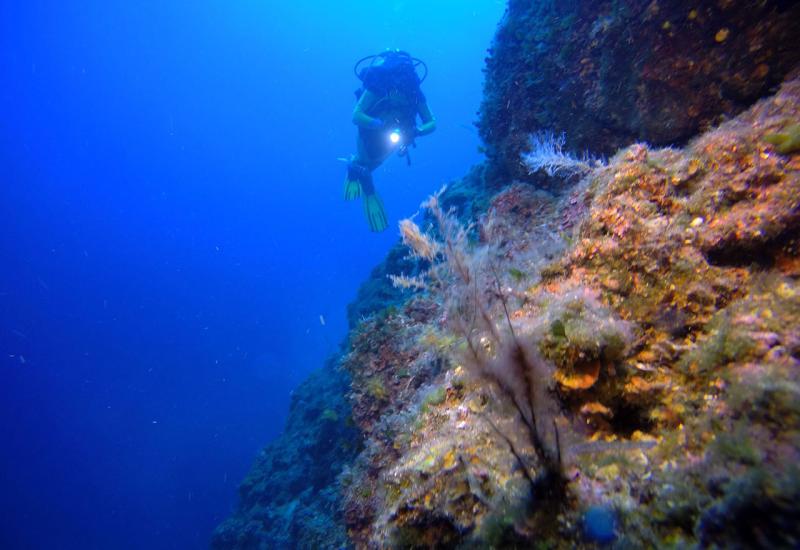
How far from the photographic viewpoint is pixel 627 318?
218 cm

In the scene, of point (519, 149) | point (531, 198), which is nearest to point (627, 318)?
point (531, 198)

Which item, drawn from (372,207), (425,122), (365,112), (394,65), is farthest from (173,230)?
(425,122)

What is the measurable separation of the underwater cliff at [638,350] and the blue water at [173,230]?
14.1ft

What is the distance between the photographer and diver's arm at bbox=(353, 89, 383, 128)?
1106 centimetres

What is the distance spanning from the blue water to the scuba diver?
15.4 ft

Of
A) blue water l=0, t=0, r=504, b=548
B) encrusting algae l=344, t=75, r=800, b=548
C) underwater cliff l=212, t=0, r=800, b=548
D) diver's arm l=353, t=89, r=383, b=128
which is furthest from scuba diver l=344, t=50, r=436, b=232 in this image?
encrusting algae l=344, t=75, r=800, b=548

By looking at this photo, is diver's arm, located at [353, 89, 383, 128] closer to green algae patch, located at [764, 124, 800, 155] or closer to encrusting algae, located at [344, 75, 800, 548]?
encrusting algae, located at [344, 75, 800, 548]

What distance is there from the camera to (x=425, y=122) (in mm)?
11539

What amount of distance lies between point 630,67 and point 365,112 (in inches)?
326

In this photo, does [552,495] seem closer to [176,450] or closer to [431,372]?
[431,372]

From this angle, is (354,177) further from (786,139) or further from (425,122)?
(786,139)

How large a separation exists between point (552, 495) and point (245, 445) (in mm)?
42064

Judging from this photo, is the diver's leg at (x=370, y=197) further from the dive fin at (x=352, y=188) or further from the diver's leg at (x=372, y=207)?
the dive fin at (x=352, y=188)

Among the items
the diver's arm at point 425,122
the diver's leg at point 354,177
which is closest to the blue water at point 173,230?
the diver's arm at point 425,122
